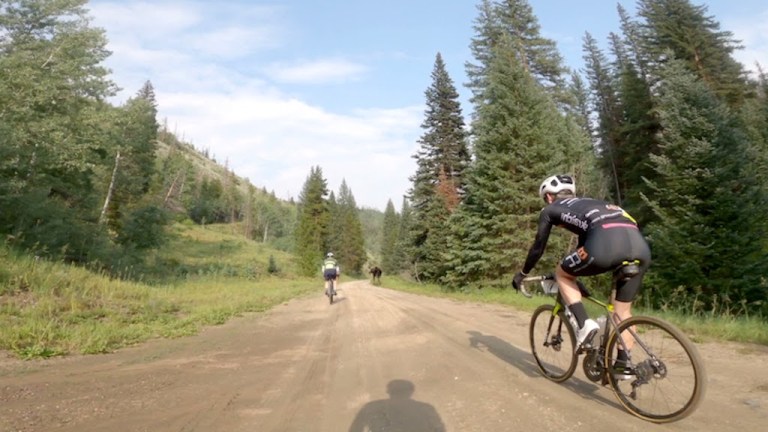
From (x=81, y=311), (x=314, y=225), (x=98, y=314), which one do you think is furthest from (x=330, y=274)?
(x=314, y=225)

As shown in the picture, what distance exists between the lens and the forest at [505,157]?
1330 cm

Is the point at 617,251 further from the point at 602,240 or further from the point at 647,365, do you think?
the point at 647,365

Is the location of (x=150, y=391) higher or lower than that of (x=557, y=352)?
lower

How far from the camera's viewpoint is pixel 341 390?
4285mm

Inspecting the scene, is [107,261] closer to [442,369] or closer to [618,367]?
[442,369]

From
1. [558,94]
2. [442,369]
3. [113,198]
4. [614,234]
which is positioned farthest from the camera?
[113,198]

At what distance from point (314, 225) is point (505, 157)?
4528 cm

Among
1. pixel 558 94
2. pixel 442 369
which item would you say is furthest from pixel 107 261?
pixel 558 94

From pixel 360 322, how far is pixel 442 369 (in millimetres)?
4864

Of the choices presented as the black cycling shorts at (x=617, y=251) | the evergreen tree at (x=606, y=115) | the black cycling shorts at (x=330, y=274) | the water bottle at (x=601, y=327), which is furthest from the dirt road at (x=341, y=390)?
the evergreen tree at (x=606, y=115)

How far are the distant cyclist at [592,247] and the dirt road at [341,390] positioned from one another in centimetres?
81

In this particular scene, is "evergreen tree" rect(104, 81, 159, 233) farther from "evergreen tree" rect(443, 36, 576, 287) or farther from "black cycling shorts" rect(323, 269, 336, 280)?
"evergreen tree" rect(443, 36, 576, 287)

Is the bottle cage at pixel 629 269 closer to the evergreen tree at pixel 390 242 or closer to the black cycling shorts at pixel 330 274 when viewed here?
the black cycling shorts at pixel 330 274

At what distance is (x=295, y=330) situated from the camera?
29.0 feet
